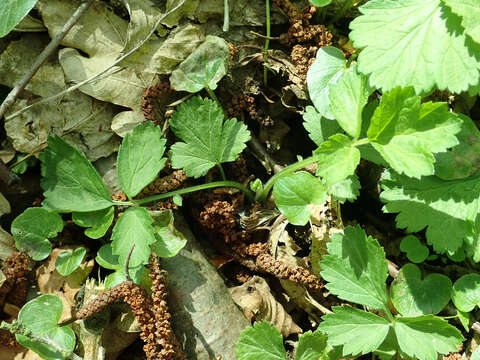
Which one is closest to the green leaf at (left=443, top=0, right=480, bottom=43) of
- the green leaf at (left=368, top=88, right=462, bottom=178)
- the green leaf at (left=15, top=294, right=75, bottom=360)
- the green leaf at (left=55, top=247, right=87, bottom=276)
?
the green leaf at (left=368, top=88, right=462, bottom=178)

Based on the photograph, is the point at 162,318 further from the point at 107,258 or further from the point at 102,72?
the point at 102,72

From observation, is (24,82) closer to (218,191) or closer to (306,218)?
(218,191)

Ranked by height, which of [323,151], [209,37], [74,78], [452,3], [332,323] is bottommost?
[332,323]

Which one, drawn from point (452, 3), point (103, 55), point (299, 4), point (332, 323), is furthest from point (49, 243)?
point (452, 3)

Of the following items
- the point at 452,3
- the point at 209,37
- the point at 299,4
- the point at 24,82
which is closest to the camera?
the point at 452,3

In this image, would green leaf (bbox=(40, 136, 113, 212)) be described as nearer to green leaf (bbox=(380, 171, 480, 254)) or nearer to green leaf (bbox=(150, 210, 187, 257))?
green leaf (bbox=(150, 210, 187, 257))

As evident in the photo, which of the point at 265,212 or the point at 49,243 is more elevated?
the point at 49,243

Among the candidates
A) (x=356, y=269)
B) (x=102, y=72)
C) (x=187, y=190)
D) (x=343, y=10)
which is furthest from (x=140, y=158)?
(x=343, y=10)
